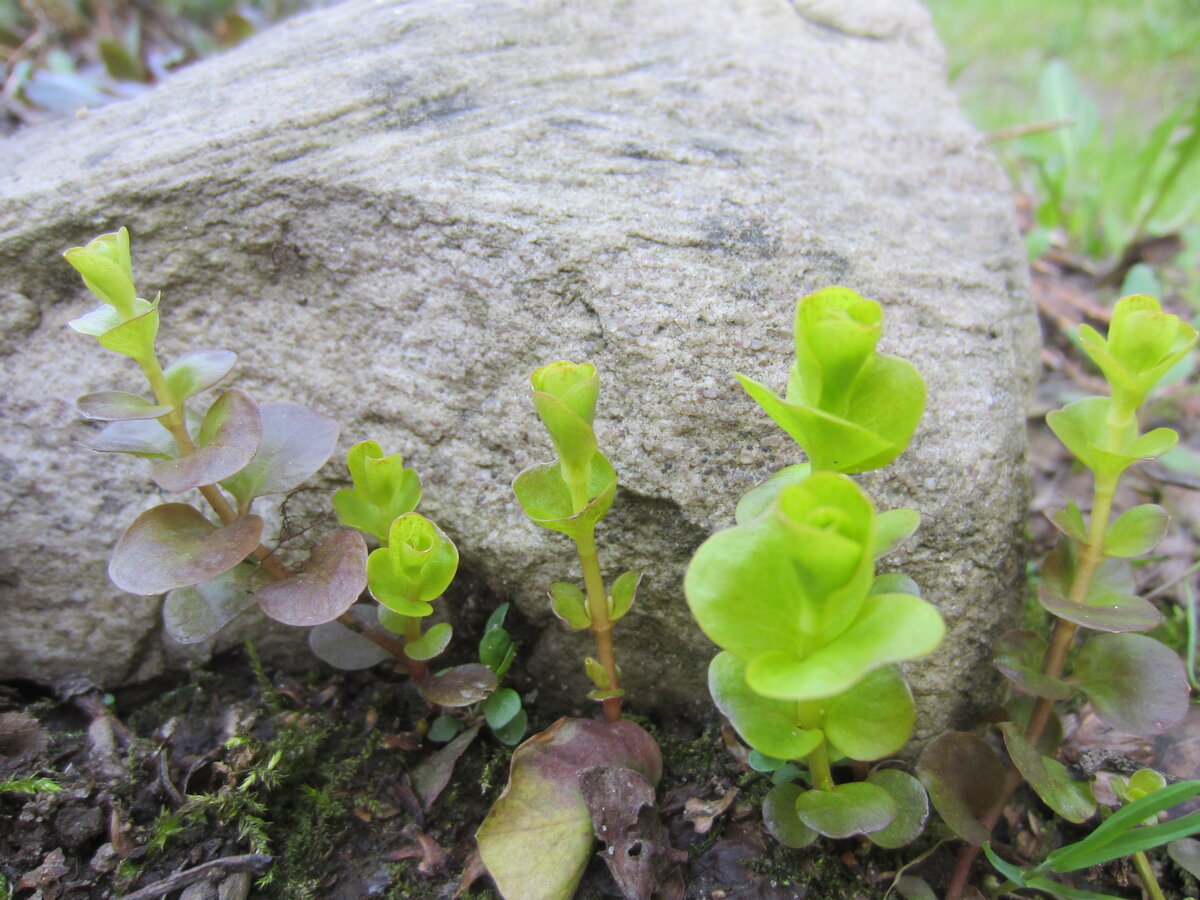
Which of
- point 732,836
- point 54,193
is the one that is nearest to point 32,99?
point 54,193

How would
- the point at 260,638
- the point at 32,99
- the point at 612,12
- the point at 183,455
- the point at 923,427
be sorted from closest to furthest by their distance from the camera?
the point at 183,455, the point at 923,427, the point at 260,638, the point at 612,12, the point at 32,99

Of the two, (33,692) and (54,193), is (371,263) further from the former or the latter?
(33,692)

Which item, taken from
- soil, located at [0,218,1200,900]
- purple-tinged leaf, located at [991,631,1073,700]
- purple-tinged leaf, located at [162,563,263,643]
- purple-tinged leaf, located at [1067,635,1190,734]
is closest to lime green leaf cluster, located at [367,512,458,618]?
purple-tinged leaf, located at [162,563,263,643]

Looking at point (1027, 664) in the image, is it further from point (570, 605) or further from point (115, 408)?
point (115, 408)

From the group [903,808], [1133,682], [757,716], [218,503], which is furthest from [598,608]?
[1133,682]

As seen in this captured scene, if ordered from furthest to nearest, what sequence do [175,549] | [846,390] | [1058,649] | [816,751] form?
[1058,649] → [175,549] → [816,751] → [846,390]

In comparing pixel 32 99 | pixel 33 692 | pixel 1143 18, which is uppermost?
pixel 32 99

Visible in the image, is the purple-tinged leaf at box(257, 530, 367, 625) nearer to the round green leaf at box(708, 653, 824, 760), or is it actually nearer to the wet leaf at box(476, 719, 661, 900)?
the wet leaf at box(476, 719, 661, 900)

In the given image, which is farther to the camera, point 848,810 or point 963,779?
point 963,779
